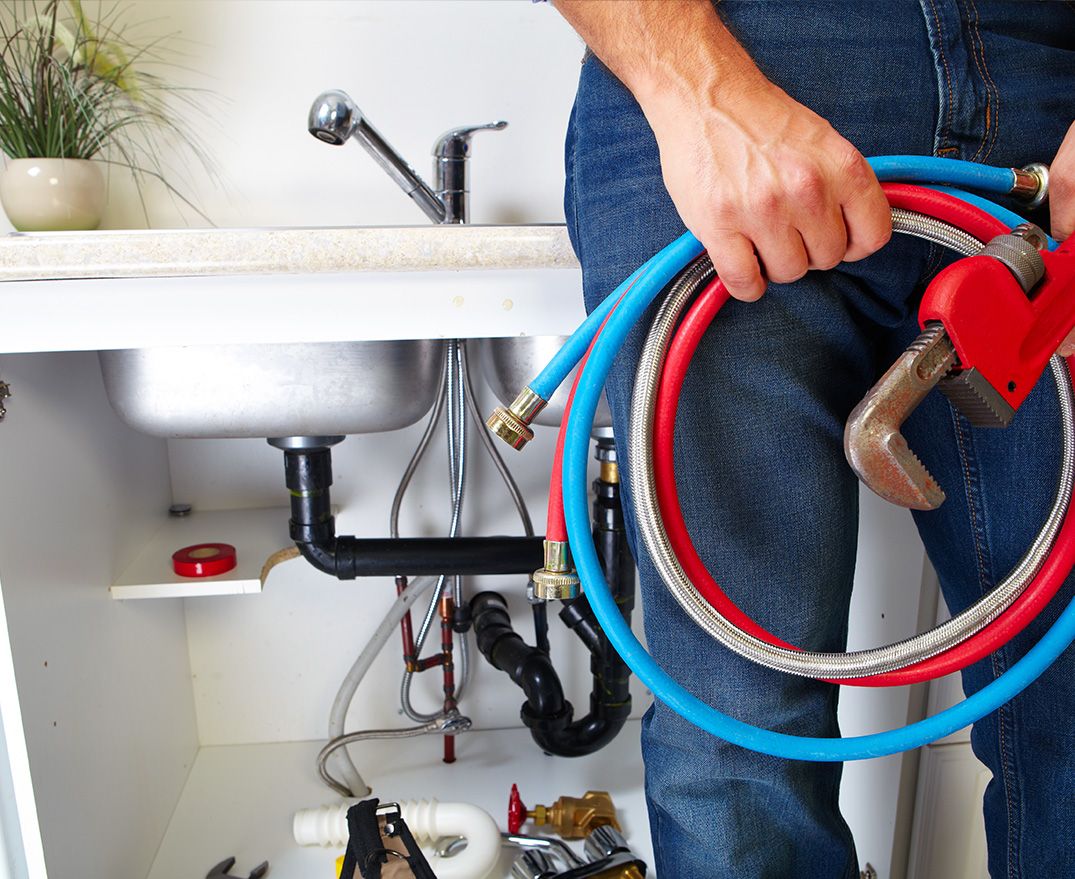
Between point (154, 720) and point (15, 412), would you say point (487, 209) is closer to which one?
point (15, 412)

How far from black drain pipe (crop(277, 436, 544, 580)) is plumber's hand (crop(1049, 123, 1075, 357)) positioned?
69 centimetres

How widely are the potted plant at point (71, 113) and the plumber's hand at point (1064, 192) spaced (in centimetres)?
100

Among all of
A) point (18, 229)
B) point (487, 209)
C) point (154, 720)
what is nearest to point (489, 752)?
point (154, 720)

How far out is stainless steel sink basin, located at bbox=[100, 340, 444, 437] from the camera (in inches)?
32.5

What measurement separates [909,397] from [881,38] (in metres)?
0.21

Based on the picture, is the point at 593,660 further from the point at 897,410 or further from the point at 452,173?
the point at 897,410

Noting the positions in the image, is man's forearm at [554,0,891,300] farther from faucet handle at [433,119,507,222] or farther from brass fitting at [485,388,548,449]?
faucet handle at [433,119,507,222]

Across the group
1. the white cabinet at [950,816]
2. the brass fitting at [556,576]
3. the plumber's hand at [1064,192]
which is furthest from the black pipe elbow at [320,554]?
the plumber's hand at [1064,192]

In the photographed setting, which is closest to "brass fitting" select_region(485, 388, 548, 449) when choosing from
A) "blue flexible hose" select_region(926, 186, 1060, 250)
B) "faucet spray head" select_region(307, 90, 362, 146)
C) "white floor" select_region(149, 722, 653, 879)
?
"blue flexible hose" select_region(926, 186, 1060, 250)

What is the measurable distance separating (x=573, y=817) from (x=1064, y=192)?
905mm

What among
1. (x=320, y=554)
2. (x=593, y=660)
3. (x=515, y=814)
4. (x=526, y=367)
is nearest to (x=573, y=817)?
(x=515, y=814)

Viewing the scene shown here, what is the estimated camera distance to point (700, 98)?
0.42 m

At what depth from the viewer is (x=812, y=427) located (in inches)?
19.4

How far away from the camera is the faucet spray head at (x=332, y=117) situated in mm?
812
